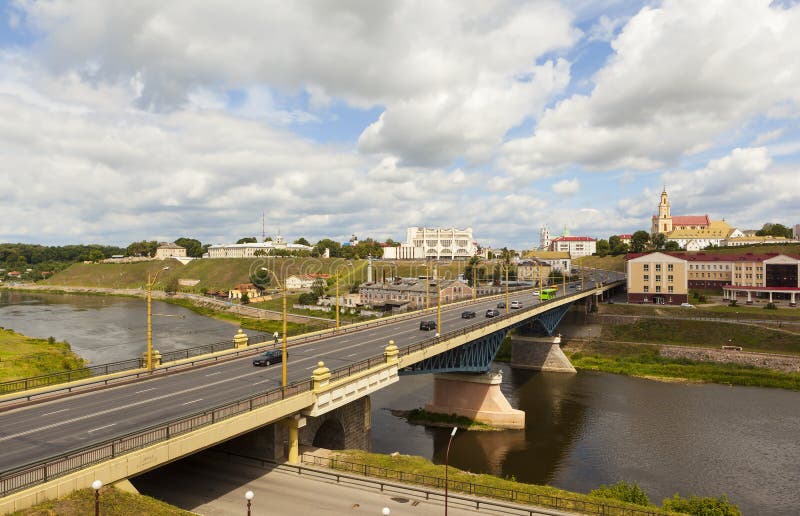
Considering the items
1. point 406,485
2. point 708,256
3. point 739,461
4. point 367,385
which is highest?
point 708,256

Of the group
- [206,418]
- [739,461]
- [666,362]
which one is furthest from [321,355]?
[666,362]

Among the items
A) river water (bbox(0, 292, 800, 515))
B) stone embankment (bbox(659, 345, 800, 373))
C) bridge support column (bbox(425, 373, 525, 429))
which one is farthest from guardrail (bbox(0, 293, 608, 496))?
stone embankment (bbox(659, 345, 800, 373))

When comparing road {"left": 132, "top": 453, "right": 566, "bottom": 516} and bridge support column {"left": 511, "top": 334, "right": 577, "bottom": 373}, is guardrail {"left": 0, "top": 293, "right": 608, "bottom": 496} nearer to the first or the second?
road {"left": 132, "top": 453, "right": 566, "bottom": 516}

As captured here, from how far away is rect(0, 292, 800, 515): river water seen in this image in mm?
40938

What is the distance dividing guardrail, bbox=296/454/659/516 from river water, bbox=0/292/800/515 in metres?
15.3

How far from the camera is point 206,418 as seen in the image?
22859 mm

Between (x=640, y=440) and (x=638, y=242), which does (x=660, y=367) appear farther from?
(x=638, y=242)

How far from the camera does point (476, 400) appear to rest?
5756 cm

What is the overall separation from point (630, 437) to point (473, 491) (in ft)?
105

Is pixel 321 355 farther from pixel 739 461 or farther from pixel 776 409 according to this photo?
pixel 776 409

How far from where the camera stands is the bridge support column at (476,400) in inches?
2195

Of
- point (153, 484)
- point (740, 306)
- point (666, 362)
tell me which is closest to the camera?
point (153, 484)

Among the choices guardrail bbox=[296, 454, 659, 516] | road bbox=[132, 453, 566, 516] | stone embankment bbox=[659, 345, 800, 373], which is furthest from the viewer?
stone embankment bbox=[659, 345, 800, 373]

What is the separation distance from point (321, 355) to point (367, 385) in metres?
8.14
